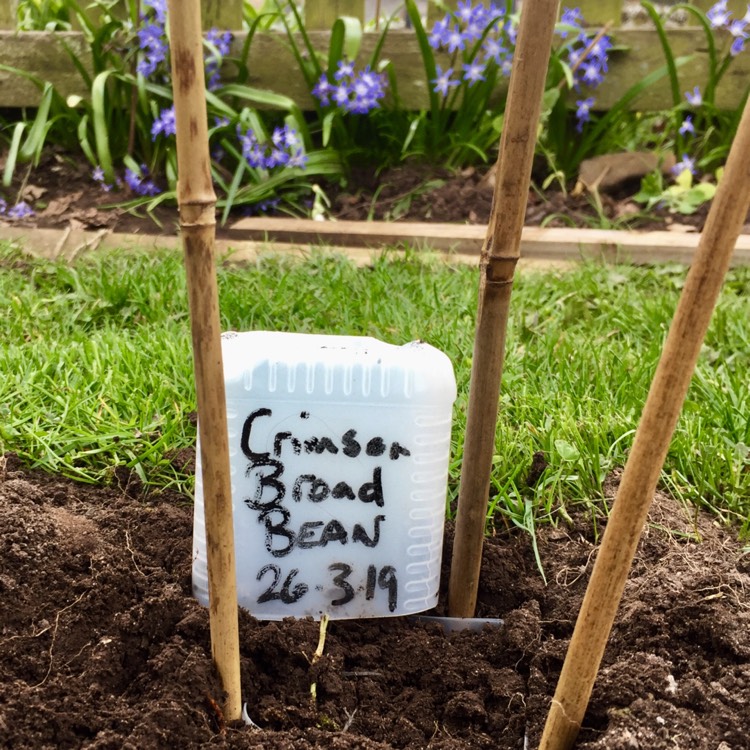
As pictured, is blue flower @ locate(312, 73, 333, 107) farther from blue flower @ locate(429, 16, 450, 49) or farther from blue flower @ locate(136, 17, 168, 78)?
blue flower @ locate(136, 17, 168, 78)

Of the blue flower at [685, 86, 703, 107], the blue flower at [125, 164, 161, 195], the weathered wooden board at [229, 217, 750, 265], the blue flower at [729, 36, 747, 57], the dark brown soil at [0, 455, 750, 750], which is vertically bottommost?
the dark brown soil at [0, 455, 750, 750]

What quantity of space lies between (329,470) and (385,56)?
283 cm

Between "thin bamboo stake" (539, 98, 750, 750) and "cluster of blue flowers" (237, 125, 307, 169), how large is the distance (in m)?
2.79

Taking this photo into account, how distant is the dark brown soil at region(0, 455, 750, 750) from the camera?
1127 mm

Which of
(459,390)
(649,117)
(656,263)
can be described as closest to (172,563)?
(459,390)

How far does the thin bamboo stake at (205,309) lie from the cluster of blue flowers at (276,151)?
8.61 ft

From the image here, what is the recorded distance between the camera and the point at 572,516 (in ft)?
5.40

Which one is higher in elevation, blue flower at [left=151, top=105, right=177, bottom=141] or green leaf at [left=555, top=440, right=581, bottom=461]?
blue flower at [left=151, top=105, right=177, bottom=141]

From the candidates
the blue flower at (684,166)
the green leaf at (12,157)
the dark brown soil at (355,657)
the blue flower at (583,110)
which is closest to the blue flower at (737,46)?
the blue flower at (684,166)

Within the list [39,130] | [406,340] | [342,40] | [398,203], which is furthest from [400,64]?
[406,340]

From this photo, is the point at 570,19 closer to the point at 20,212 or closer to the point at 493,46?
the point at 493,46

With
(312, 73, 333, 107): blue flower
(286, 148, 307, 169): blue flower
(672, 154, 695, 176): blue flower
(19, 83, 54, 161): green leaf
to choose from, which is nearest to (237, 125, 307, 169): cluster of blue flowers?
(286, 148, 307, 169): blue flower

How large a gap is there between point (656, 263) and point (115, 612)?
2324 millimetres

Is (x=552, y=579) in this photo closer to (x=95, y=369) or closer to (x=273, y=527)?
(x=273, y=527)
